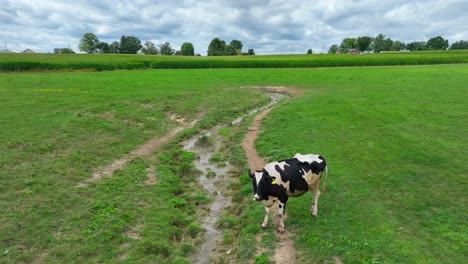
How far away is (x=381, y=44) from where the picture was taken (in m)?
189

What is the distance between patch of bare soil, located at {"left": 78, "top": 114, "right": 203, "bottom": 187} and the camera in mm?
14591

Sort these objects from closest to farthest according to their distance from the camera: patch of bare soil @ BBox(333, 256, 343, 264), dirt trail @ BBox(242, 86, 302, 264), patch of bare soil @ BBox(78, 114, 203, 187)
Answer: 1. patch of bare soil @ BBox(333, 256, 343, 264)
2. dirt trail @ BBox(242, 86, 302, 264)
3. patch of bare soil @ BBox(78, 114, 203, 187)

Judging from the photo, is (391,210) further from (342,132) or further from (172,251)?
(342,132)

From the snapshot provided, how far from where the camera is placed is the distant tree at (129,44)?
163500mm

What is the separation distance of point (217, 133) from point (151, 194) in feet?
35.5

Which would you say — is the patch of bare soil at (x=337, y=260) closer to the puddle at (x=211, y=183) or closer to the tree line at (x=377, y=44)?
the puddle at (x=211, y=183)

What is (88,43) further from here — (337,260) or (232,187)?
(337,260)

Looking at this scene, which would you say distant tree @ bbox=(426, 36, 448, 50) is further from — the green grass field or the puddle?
the puddle

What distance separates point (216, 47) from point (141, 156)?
142 meters

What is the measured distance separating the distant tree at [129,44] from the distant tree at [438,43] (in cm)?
16539

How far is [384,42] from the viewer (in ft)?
619

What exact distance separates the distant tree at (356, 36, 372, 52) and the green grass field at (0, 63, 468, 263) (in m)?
170

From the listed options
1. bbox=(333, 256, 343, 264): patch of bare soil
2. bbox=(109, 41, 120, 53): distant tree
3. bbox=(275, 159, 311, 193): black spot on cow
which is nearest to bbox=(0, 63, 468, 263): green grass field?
bbox=(333, 256, 343, 264): patch of bare soil

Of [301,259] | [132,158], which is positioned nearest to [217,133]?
[132,158]
